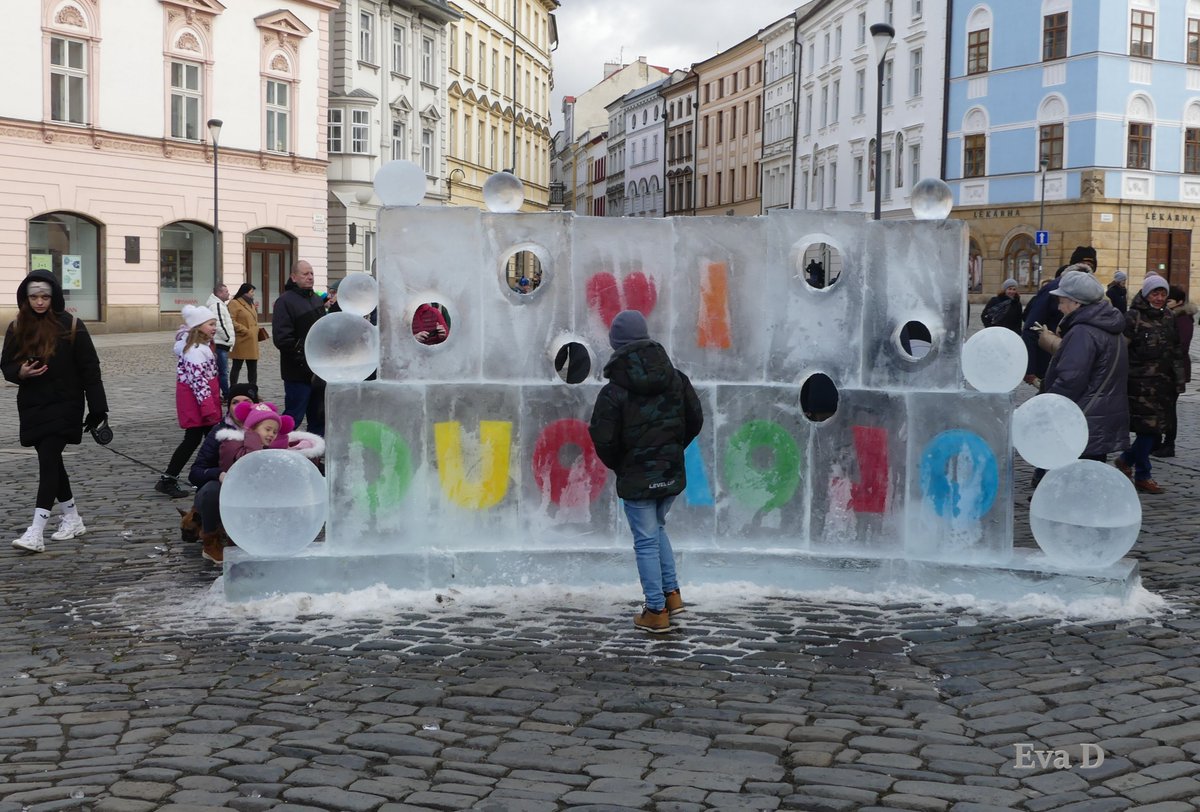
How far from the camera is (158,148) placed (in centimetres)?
3450

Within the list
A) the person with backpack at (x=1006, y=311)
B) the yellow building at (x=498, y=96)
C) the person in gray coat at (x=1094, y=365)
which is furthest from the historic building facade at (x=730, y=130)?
the person in gray coat at (x=1094, y=365)

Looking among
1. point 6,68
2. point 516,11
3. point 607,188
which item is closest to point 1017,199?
point 516,11

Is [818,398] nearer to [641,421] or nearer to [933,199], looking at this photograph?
[933,199]

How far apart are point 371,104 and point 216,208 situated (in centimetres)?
1180

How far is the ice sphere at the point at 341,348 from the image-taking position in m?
7.52

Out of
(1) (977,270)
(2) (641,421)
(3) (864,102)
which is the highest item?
(3) (864,102)

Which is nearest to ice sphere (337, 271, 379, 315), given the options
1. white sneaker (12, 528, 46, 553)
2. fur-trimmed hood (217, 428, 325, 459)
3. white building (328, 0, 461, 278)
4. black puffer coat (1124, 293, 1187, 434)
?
fur-trimmed hood (217, 428, 325, 459)

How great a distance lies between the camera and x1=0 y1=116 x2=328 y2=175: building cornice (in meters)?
31.0

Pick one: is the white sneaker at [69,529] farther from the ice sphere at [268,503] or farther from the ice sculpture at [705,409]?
the ice sculpture at [705,409]

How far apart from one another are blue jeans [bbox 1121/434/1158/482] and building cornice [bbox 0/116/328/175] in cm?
2655

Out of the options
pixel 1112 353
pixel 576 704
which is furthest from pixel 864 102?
pixel 576 704

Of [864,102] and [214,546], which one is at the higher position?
[864,102]

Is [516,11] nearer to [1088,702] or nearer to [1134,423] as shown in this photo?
[1134,423]

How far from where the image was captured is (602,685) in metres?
5.71
